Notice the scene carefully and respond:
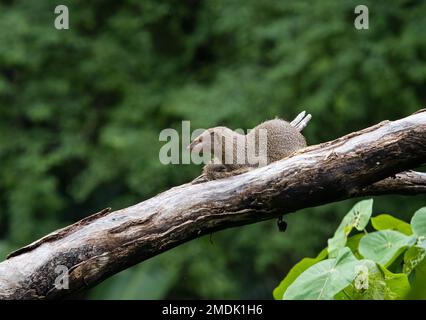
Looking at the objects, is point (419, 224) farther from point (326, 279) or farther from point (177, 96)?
point (177, 96)

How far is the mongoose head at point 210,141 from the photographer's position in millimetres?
2666

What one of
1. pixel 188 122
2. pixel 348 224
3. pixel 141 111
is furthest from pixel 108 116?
pixel 348 224

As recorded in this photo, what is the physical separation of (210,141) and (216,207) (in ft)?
1.04

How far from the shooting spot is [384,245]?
2.82 metres

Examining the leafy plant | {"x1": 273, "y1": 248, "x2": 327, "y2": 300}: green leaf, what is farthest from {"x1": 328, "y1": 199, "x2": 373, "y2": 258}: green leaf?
{"x1": 273, "y1": 248, "x2": 327, "y2": 300}: green leaf

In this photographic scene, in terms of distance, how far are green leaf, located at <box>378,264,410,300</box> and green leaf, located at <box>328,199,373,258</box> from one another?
29 centimetres

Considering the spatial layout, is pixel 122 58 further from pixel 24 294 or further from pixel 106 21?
pixel 24 294

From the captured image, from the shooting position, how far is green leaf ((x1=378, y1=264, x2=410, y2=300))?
2.61 meters

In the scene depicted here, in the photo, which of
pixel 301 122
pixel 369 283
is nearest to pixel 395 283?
pixel 369 283

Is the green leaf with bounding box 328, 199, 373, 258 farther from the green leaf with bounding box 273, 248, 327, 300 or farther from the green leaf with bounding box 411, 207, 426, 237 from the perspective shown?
the green leaf with bounding box 411, 207, 426, 237

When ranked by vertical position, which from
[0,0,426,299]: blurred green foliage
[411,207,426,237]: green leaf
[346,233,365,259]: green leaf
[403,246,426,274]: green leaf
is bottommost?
[403,246,426,274]: green leaf

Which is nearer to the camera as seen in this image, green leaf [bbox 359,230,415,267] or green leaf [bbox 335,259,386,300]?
green leaf [bbox 335,259,386,300]

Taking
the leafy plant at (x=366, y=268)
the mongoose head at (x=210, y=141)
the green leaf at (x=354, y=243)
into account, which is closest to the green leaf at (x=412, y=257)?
the leafy plant at (x=366, y=268)
